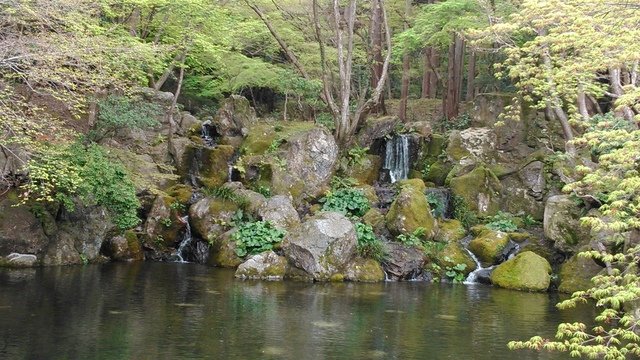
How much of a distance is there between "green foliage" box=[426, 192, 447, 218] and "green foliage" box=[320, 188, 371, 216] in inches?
88.5

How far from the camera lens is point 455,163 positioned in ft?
76.3

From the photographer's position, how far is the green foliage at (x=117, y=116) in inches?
670

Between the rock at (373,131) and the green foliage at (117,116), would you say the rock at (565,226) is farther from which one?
the green foliage at (117,116)

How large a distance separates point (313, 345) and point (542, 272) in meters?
8.89

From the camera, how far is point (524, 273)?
54.1 ft

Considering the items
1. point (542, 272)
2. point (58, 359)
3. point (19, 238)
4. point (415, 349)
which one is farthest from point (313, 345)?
point (19, 238)

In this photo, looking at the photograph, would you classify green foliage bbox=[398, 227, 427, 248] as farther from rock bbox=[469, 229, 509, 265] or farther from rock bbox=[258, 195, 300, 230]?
rock bbox=[258, 195, 300, 230]

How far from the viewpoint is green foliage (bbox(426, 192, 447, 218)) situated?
20.8m

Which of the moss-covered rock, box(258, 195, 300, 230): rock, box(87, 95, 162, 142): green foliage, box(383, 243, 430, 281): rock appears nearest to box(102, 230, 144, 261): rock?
box(87, 95, 162, 142): green foliage

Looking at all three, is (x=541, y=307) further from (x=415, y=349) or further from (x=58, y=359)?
(x=58, y=359)

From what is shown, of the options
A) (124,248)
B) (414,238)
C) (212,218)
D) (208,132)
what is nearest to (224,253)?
(212,218)

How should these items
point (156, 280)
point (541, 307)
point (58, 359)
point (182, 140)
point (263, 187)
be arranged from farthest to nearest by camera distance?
point (182, 140)
point (263, 187)
point (156, 280)
point (541, 307)
point (58, 359)

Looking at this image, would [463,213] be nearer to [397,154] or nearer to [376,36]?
[397,154]

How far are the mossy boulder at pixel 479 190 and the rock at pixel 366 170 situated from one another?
3077mm
